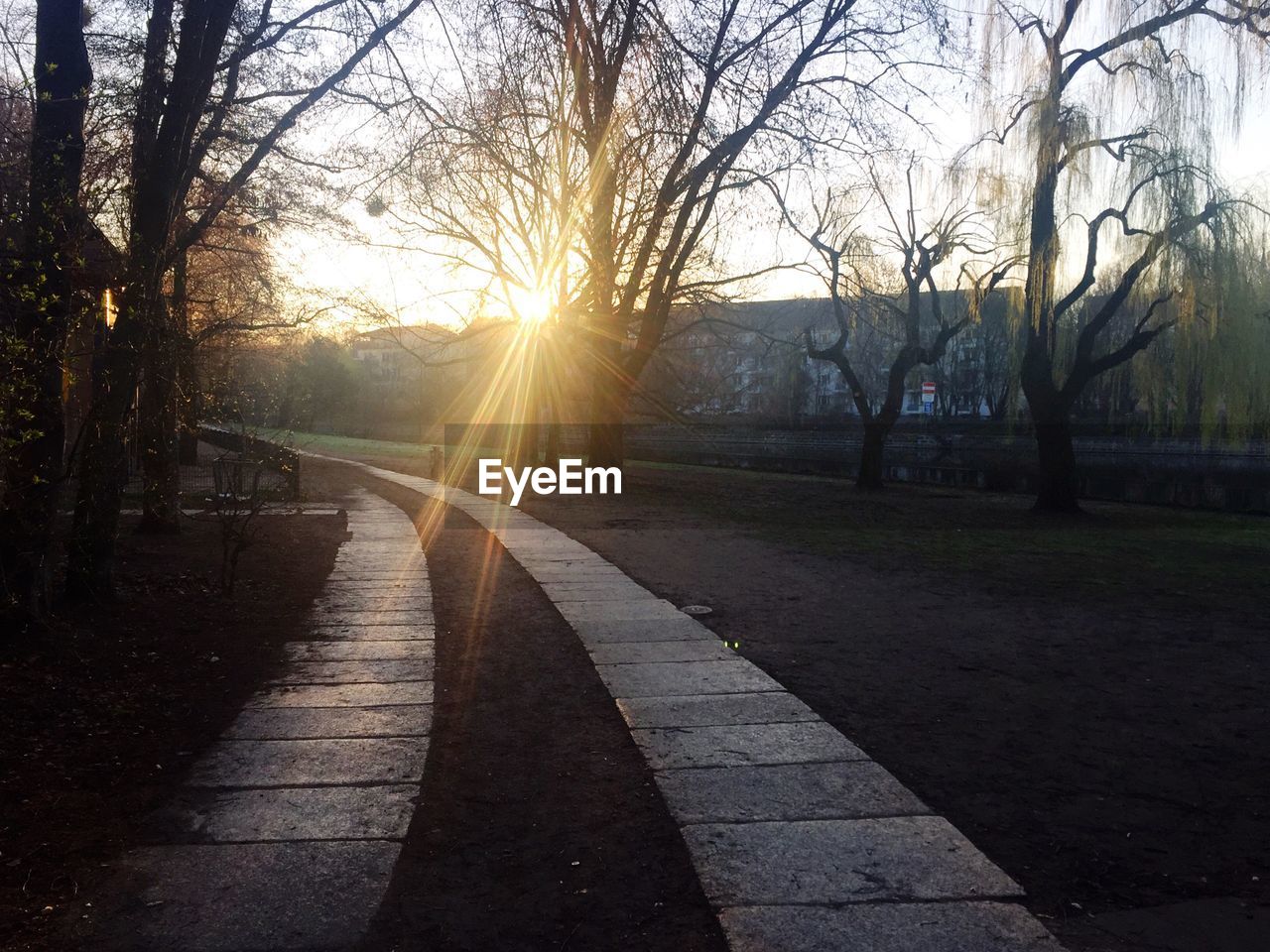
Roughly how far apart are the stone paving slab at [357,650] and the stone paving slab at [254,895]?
9.34 ft

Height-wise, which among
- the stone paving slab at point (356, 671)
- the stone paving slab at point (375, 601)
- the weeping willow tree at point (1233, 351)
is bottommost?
the stone paving slab at point (356, 671)

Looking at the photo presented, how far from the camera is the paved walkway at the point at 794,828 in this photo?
115 inches

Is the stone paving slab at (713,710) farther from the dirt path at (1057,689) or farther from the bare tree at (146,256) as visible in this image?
the bare tree at (146,256)

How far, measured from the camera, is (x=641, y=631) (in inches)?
280

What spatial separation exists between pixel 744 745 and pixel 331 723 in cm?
207

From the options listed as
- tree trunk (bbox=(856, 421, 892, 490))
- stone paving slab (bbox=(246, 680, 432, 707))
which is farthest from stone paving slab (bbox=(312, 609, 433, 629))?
tree trunk (bbox=(856, 421, 892, 490))

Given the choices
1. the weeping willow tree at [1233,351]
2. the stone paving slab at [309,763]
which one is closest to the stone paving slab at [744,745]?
the stone paving slab at [309,763]

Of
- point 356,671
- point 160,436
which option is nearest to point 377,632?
point 356,671

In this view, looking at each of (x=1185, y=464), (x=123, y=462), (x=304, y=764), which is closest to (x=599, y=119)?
(x=123, y=462)

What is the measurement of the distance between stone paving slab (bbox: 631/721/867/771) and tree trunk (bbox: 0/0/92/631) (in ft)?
12.7

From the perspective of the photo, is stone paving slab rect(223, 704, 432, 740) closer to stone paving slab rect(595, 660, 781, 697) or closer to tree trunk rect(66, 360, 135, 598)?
stone paving slab rect(595, 660, 781, 697)

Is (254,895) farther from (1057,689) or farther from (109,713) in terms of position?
(1057,689)

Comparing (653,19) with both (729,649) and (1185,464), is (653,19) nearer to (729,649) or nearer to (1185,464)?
(729,649)

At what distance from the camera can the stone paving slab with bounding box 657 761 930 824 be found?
12.4 ft
